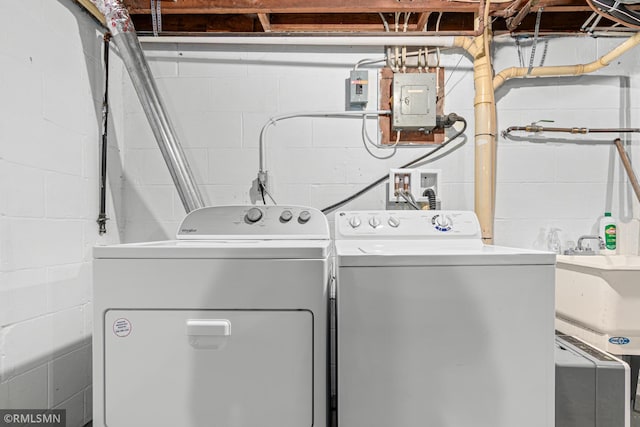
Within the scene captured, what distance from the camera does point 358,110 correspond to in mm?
2104

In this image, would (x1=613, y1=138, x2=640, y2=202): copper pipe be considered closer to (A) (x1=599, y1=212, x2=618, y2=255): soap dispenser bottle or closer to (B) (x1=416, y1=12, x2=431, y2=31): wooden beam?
(A) (x1=599, y1=212, x2=618, y2=255): soap dispenser bottle

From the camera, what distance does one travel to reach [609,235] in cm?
201

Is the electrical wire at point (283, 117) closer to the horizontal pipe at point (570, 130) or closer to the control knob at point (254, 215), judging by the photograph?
the control knob at point (254, 215)

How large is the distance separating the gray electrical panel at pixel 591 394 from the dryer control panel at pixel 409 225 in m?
0.70

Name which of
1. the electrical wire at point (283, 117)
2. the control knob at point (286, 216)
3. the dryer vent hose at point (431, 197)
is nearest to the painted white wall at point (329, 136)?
the electrical wire at point (283, 117)

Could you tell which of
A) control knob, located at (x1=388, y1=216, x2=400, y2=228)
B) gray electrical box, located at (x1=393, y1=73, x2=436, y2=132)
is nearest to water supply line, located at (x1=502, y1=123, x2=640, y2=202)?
gray electrical box, located at (x1=393, y1=73, x2=436, y2=132)

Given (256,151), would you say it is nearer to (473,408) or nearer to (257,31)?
(257,31)

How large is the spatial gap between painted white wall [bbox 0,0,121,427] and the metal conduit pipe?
196 mm

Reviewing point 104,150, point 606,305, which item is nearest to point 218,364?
point 104,150

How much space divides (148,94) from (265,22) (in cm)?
73

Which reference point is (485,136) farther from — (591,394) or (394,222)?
(591,394)

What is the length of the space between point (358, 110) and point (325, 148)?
0.95 feet

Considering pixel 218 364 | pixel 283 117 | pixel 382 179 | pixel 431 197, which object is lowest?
pixel 218 364

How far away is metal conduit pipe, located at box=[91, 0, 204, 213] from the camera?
170cm
